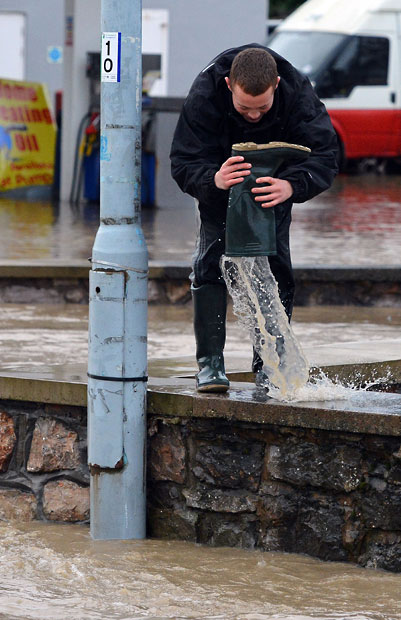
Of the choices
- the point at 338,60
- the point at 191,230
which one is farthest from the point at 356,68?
the point at 191,230

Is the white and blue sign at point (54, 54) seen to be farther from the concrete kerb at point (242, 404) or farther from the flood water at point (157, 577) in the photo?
the concrete kerb at point (242, 404)

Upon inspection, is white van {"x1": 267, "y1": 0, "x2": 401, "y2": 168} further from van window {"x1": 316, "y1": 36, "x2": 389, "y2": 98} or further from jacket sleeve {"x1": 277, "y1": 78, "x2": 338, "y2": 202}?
jacket sleeve {"x1": 277, "y1": 78, "x2": 338, "y2": 202}

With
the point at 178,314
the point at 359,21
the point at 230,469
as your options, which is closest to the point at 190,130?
the point at 230,469

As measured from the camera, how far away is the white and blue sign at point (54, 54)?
2495 cm

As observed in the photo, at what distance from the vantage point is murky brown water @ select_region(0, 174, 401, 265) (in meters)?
9.30

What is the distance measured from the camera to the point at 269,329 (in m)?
4.74

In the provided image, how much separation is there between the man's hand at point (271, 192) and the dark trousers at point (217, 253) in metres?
0.26

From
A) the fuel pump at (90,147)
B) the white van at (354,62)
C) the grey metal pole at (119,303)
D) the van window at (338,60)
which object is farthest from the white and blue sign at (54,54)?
the grey metal pole at (119,303)

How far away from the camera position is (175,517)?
15.8ft

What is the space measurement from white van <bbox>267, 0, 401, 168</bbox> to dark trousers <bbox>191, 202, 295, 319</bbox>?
15.4 metres

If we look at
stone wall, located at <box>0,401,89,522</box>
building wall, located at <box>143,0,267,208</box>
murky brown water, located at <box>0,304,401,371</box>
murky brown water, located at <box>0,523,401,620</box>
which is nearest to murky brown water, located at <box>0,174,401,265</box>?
murky brown water, located at <box>0,304,401,371</box>

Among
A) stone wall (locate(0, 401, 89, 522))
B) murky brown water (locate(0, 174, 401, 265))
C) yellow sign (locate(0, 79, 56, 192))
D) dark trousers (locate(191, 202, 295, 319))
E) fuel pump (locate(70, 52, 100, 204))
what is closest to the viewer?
dark trousers (locate(191, 202, 295, 319))

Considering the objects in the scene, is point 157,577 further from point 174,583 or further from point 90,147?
point 90,147

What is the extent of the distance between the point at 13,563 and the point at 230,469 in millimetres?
859
